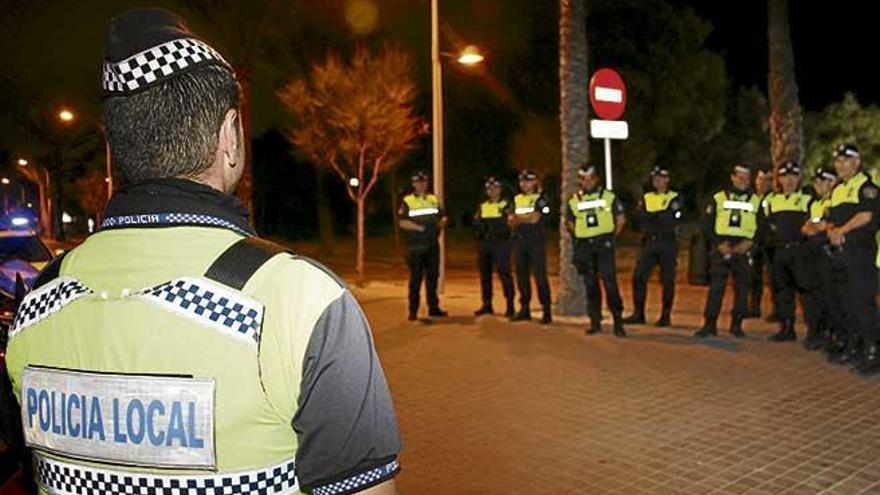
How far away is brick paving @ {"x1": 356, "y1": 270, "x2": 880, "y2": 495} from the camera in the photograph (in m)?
5.02

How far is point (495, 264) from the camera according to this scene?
39.9ft

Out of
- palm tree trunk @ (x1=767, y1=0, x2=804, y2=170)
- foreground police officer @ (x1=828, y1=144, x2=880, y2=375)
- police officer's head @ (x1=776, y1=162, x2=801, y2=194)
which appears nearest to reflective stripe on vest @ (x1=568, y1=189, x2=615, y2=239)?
police officer's head @ (x1=776, y1=162, x2=801, y2=194)

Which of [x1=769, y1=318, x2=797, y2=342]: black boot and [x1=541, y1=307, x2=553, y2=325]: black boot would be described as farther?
[x1=541, y1=307, x2=553, y2=325]: black boot

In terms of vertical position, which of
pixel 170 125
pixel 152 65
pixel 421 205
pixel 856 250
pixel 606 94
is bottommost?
pixel 856 250

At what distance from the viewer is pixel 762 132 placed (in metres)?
36.6

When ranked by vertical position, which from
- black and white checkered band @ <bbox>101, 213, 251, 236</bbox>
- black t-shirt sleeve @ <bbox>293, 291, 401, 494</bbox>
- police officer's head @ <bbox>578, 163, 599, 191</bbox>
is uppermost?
police officer's head @ <bbox>578, 163, 599, 191</bbox>

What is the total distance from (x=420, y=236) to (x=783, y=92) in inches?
281

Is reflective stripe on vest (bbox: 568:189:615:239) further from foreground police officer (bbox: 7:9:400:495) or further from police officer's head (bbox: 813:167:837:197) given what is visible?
foreground police officer (bbox: 7:9:400:495)

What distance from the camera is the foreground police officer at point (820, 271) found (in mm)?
8516

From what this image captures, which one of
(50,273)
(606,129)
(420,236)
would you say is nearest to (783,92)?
(606,129)

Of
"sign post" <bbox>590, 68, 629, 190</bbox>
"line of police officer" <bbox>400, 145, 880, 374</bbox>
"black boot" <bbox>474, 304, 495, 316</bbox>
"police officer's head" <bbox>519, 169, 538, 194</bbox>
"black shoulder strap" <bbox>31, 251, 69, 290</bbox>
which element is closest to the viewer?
"black shoulder strap" <bbox>31, 251, 69, 290</bbox>

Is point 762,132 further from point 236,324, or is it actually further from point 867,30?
point 236,324

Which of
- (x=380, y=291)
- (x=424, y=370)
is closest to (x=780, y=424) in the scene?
(x=424, y=370)

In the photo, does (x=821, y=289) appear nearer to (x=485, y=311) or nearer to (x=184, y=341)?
(x=485, y=311)
